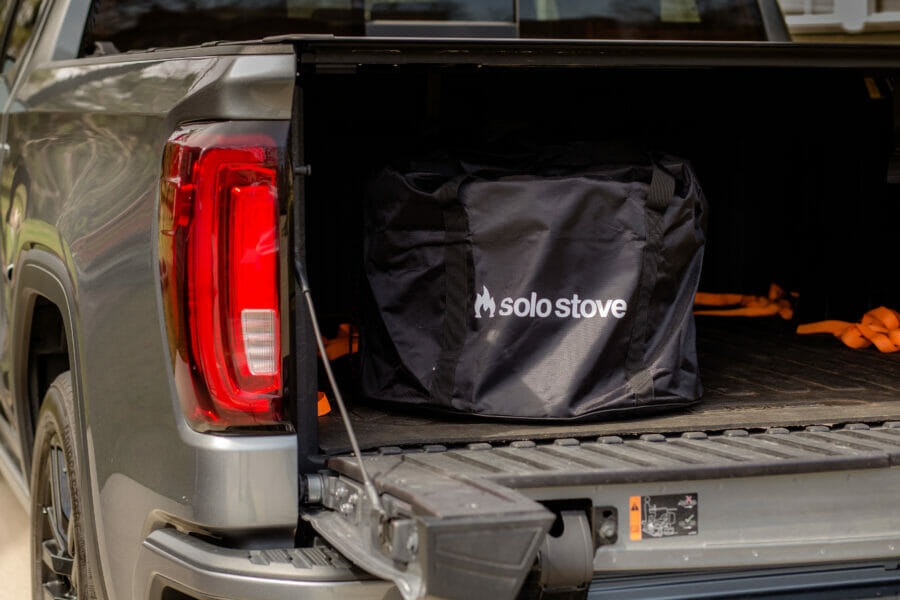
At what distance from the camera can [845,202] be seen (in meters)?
3.84

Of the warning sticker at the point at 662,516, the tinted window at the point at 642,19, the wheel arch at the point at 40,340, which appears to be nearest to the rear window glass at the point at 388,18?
the tinted window at the point at 642,19

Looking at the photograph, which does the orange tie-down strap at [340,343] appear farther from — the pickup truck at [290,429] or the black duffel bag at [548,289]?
the black duffel bag at [548,289]

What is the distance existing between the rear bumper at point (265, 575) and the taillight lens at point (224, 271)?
217 mm

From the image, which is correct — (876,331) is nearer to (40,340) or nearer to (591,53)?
(591,53)

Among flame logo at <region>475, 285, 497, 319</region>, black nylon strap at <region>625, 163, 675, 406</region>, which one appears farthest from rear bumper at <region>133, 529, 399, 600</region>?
black nylon strap at <region>625, 163, 675, 406</region>

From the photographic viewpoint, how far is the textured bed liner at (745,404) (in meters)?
2.36

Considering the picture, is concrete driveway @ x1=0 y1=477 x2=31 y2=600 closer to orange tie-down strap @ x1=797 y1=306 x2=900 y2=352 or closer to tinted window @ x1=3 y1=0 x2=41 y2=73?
tinted window @ x1=3 y1=0 x2=41 y2=73

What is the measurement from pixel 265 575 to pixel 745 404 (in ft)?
4.10

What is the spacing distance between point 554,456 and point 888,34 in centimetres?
1093

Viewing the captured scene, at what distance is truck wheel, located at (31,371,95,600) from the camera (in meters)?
2.59

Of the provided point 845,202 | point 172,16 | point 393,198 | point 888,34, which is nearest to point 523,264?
point 393,198

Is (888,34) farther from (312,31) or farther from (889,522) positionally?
(889,522)

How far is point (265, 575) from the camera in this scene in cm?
192

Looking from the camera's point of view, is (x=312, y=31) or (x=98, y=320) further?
(x=312, y=31)
